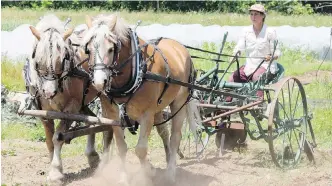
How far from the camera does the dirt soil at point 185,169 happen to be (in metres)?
7.20

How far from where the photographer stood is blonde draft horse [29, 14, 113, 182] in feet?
20.5

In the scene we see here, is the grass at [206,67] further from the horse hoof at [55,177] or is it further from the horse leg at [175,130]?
the horse hoof at [55,177]

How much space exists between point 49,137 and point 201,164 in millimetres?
2021

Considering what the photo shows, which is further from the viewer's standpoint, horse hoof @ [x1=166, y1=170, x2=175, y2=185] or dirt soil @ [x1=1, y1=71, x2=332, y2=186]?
horse hoof @ [x1=166, y1=170, x2=175, y2=185]

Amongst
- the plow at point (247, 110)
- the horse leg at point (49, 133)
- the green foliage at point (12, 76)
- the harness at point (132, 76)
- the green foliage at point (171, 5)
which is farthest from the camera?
the green foliage at point (171, 5)

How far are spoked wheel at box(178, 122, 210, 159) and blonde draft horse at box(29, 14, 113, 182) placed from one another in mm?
1772

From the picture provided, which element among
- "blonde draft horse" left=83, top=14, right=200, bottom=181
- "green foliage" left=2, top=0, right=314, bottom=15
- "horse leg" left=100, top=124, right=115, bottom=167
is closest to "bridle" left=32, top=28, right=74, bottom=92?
"blonde draft horse" left=83, top=14, right=200, bottom=181

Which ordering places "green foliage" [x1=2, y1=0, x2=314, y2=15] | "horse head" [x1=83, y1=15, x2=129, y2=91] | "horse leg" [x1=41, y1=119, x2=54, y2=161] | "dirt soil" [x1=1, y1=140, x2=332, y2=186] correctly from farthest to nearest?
1. "green foliage" [x1=2, y1=0, x2=314, y2=15]
2. "dirt soil" [x1=1, y1=140, x2=332, y2=186]
3. "horse leg" [x1=41, y1=119, x2=54, y2=161]
4. "horse head" [x1=83, y1=15, x2=129, y2=91]

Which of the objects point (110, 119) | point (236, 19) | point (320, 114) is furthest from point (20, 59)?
point (236, 19)

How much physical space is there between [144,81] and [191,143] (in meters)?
3.43

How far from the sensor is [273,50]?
8.21 m

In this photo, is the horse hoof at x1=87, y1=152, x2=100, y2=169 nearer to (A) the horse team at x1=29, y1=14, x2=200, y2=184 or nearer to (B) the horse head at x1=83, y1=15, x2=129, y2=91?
(A) the horse team at x1=29, y1=14, x2=200, y2=184

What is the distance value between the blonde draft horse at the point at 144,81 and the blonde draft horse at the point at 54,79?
352 mm

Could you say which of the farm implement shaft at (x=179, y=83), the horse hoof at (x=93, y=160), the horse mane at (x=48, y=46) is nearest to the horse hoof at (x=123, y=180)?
the horse hoof at (x=93, y=160)
